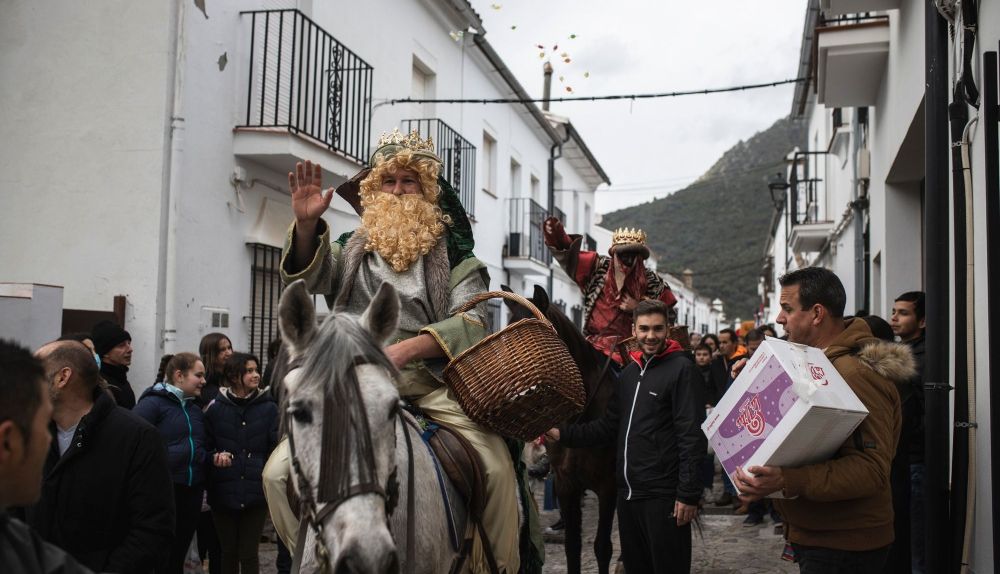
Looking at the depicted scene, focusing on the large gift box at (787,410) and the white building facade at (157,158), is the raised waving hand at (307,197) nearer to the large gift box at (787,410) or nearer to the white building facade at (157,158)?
the large gift box at (787,410)

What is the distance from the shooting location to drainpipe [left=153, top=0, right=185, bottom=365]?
7934 mm

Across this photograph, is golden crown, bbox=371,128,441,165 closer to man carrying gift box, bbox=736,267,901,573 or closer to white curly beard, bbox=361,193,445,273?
white curly beard, bbox=361,193,445,273

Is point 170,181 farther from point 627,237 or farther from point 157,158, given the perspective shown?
point 627,237

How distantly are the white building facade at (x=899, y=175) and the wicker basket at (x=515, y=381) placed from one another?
1.81m

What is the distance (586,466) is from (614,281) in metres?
1.52

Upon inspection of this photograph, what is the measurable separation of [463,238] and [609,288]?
276 centimetres

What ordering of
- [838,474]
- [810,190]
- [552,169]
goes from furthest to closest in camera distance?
[552,169]
[810,190]
[838,474]

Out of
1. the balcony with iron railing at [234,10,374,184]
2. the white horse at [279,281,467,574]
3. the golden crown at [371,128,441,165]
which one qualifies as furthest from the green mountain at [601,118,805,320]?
the white horse at [279,281,467,574]

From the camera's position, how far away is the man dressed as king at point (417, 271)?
3.45m

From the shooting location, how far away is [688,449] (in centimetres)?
471

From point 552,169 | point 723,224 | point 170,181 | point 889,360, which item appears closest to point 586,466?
point 889,360

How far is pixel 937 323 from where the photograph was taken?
4.09 meters

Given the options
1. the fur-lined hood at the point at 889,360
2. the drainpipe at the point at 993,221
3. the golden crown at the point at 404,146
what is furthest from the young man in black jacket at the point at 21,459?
the drainpipe at the point at 993,221

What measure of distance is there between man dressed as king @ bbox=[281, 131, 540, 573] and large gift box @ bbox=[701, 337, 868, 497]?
0.98m
